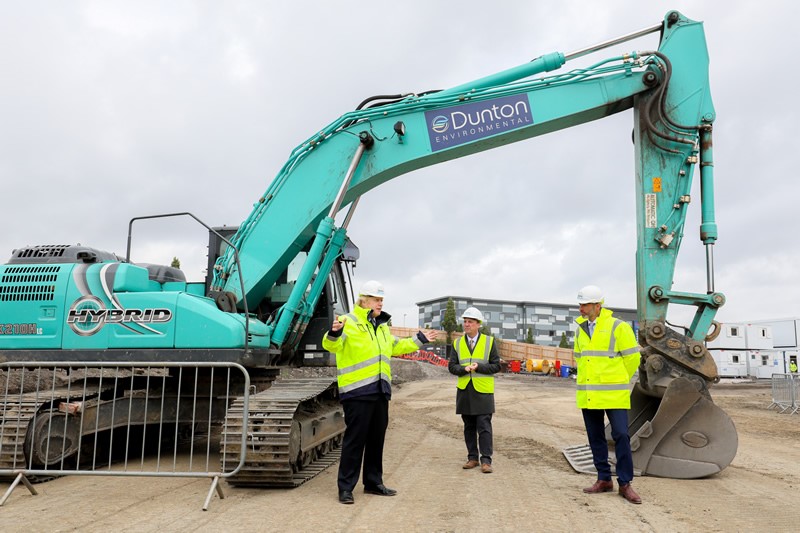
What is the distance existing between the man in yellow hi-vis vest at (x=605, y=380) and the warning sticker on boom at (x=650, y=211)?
1.69m

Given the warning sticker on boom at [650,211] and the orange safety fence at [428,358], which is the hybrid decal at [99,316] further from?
the orange safety fence at [428,358]

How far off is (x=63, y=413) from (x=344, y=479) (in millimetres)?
3082

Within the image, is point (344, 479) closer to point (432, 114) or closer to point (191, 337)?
point (191, 337)

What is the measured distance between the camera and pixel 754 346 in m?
39.0

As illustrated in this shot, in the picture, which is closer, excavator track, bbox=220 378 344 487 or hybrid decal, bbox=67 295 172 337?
excavator track, bbox=220 378 344 487

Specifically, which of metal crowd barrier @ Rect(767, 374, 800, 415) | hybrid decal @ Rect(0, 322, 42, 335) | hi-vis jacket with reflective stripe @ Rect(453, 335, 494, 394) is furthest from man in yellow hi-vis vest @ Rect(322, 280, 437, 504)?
metal crowd barrier @ Rect(767, 374, 800, 415)

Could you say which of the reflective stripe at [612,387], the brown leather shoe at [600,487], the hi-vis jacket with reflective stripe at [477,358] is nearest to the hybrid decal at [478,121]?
the hi-vis jacket with reflective stripe at [477,358]

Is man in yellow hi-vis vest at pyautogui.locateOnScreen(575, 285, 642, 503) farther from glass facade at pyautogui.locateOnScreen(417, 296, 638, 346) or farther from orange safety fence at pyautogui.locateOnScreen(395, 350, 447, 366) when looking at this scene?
glass facade at pyautogui.locateOnScreen(417, 296, 638, 346)

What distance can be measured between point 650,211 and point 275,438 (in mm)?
4671

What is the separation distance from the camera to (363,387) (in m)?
5.29

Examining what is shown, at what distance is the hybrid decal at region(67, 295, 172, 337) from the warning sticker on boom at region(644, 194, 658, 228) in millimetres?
5165

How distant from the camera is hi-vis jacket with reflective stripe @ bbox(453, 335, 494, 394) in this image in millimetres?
6758

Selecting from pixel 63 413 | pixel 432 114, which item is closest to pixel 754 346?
pixel 432 114

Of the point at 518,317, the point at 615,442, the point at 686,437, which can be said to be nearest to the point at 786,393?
the point at 686,437
